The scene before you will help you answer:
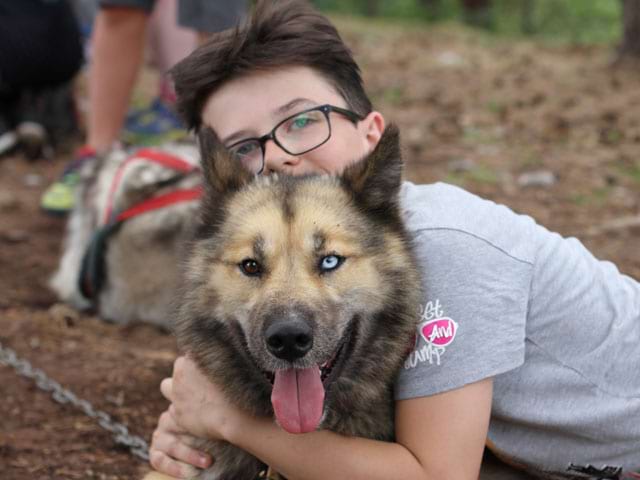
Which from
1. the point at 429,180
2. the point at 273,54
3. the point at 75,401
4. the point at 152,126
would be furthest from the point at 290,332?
the point at 152,126

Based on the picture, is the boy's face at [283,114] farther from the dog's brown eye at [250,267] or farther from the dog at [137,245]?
the dog at [137,245]

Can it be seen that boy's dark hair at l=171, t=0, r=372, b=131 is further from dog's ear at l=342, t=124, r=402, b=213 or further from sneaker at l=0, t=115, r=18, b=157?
sneaker at l=0, t=115, r=18, b=157

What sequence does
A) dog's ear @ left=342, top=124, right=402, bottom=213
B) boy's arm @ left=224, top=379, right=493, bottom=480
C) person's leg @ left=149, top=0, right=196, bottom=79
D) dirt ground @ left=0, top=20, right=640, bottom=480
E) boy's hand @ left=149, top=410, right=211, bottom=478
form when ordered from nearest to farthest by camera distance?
boy's arm @ left=224, top=379, right=493, bottom=480 → dog's ear @ left=342, top=124, right=402, bottom=213 → boy's hand @ left=149, top=410, right=211, bottom=478 → dirt ground @ left=0, top=20, right=640, bottom=480 → person's leg @ left=149, top=0, right=196, bottom=79

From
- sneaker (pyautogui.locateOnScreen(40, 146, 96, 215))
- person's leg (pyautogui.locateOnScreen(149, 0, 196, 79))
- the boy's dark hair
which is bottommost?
sneaker (pyautogui.locateOnScreen(40, 146, 96, 215))

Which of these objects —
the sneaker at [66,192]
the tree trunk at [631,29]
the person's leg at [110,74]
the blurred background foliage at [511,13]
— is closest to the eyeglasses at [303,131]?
the person's leg at [110,74]

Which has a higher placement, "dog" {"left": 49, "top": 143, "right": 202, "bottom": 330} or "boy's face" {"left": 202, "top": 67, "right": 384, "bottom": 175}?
"boy's face" {"left": 202, "top": 67, "right": 384, "bottom": 175}

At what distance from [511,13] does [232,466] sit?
2075cm

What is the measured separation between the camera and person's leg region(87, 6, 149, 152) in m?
5.48

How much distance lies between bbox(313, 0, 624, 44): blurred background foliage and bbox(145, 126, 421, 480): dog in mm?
17130

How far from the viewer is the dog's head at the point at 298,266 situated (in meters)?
2.09

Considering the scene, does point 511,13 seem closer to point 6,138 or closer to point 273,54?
point 6,138

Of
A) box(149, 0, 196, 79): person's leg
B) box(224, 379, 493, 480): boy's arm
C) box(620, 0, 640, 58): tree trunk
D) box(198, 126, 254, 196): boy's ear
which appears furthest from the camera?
box(620, 0, 640, 58): tree trunk

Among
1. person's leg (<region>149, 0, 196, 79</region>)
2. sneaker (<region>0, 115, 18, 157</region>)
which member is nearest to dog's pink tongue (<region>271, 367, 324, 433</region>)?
person's leg (<region>149, 0, 196, 79</region>)

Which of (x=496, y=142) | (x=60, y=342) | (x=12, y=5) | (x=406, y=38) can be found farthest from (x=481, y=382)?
(x=406, y=38)
